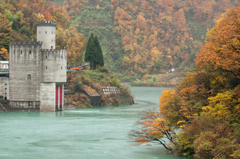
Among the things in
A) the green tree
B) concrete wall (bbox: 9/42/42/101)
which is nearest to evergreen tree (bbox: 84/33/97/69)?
the green tree

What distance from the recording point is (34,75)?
254 feet

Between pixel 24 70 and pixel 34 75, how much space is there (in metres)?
1.90

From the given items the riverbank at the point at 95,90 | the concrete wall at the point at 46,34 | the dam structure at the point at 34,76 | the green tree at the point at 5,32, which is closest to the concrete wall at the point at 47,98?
the dam structure at the point at 34,76

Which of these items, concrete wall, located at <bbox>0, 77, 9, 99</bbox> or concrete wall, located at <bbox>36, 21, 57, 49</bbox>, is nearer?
concrete wall, located at <bbox>0, 77, 9, 99</bbox>

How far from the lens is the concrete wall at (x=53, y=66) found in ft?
255

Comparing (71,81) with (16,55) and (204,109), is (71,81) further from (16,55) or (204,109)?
(204,109)

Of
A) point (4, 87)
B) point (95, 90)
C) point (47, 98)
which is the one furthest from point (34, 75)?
point (95, 90)

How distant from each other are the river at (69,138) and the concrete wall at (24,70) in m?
5.89

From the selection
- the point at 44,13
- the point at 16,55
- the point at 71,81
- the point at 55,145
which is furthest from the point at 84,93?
the point at 55,145

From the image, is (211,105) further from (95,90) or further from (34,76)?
(95,90)

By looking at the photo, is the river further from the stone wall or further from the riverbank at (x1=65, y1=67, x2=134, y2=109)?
the riverbank at (x1=65, y1=67, x2=134, y2=109)

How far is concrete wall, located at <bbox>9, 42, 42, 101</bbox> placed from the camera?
3031 inches

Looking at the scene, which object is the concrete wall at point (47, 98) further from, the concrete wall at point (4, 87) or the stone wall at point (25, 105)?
the concrete wall at point (4, 87)

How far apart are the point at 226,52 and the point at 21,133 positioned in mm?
27783
